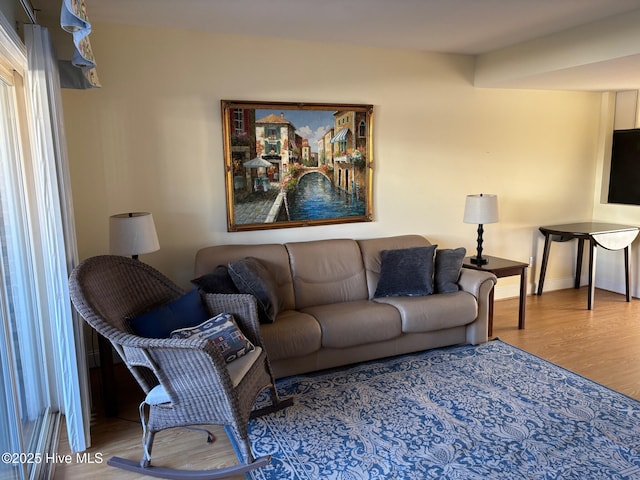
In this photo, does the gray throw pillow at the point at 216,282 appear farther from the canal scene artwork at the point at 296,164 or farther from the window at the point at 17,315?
the window at the point at 17,315

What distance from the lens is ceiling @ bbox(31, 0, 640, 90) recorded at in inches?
114

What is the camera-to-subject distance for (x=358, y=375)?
321 cm

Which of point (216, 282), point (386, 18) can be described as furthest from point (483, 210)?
point (216, 282)

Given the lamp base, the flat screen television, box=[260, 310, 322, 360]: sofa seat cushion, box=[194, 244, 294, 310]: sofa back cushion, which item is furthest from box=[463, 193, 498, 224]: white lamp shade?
the flat screen television

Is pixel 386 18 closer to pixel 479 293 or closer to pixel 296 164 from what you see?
pixel 296 164

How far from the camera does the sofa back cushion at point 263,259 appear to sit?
3396mm

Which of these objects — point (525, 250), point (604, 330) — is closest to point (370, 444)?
point (604, 330)

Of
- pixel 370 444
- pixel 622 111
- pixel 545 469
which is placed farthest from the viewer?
pixel 622 111

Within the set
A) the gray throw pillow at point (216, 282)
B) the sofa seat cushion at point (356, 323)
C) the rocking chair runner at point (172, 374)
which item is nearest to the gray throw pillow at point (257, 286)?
the gray throw pillow at point (216, 282)

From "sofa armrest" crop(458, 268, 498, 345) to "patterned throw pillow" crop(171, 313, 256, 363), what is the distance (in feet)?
6.24

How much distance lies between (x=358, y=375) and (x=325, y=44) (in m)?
2.63

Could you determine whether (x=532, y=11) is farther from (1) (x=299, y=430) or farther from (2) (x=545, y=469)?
(1) (x=299, y=430)

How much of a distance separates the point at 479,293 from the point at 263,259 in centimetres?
169

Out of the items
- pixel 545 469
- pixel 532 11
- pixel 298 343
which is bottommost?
pixel 545 469
